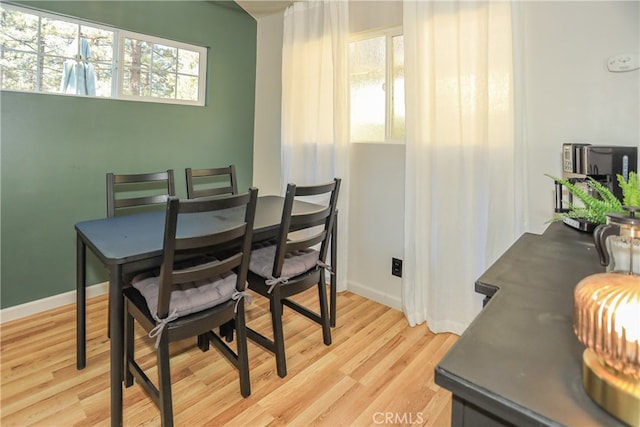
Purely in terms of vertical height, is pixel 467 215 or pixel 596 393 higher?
pixel 467 215

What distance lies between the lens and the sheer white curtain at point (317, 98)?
8.85ft

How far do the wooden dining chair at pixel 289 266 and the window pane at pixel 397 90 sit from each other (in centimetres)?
85

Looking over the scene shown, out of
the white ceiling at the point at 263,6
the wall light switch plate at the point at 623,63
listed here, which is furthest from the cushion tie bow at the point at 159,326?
the white ceiling at the point at 263,6

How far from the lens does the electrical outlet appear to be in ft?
8.63

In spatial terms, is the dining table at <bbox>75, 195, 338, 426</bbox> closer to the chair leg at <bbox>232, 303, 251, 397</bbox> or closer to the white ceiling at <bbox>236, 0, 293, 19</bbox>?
the chair leg at <bbox>232, 303, 251, 397</bbox>

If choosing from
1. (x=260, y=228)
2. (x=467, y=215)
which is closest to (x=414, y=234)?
(x=467, y=215)

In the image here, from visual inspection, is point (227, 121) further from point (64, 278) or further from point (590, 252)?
point (590, 252)

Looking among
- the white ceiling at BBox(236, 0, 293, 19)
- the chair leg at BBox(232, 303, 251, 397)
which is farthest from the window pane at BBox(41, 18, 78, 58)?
the chair leg at BBox(232, 303, 251, 397)

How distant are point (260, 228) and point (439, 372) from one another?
1.34 meters

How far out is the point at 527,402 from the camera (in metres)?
0.50

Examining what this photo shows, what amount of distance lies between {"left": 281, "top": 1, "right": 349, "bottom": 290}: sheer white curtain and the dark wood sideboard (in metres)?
1.94

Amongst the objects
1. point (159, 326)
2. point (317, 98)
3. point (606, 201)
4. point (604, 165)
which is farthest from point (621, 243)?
point (317, 98)

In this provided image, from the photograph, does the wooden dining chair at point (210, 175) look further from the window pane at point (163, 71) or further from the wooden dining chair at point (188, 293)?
the window pane at point (163, 71)

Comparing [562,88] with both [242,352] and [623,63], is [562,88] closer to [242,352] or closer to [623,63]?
[623,63]
